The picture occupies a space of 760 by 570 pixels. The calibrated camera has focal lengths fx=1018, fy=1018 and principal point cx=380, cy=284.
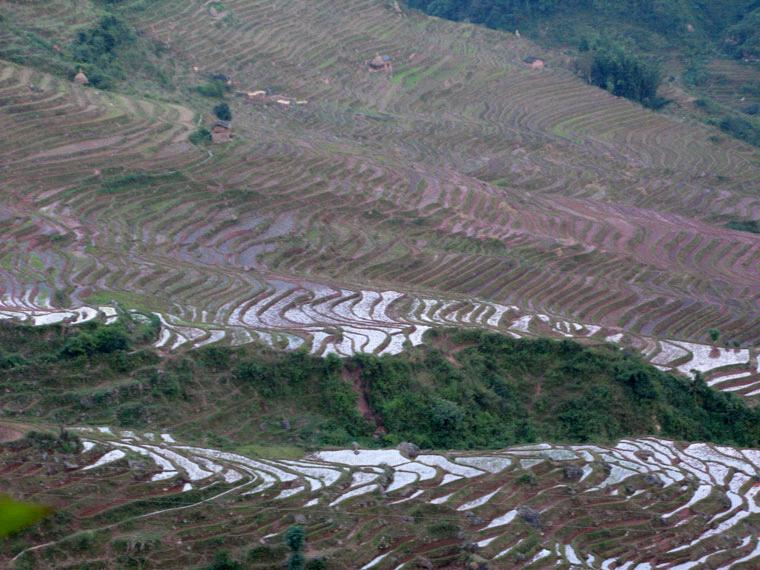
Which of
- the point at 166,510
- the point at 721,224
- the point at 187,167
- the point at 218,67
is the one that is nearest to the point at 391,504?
the point at 166,510

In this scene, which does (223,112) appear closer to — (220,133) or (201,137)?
(220,133)

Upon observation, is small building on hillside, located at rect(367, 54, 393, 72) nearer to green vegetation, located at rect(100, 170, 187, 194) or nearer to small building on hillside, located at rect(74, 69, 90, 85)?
small building on hillside, located at rect(74, 69, 90, 85)

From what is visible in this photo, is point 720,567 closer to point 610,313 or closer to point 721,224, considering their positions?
point 610,313

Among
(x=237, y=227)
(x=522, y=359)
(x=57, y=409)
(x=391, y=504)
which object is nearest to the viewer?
(x=391, y=504)

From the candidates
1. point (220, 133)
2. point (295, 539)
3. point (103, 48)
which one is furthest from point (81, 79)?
point (295, 539)

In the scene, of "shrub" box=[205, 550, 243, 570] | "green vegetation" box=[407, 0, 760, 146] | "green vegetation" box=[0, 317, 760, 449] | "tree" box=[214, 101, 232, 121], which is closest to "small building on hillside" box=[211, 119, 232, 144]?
"tree" box=[214, 101, 232, 121]

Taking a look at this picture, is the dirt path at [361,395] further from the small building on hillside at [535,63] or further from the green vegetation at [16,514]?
the small building on hillside at [535,63]

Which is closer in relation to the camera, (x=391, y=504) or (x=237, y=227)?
Result: (x=391, y=504)

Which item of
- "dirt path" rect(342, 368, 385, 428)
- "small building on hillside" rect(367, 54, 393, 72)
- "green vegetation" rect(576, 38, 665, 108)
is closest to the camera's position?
"dirt path" rect(342, 368, 385, 428)
